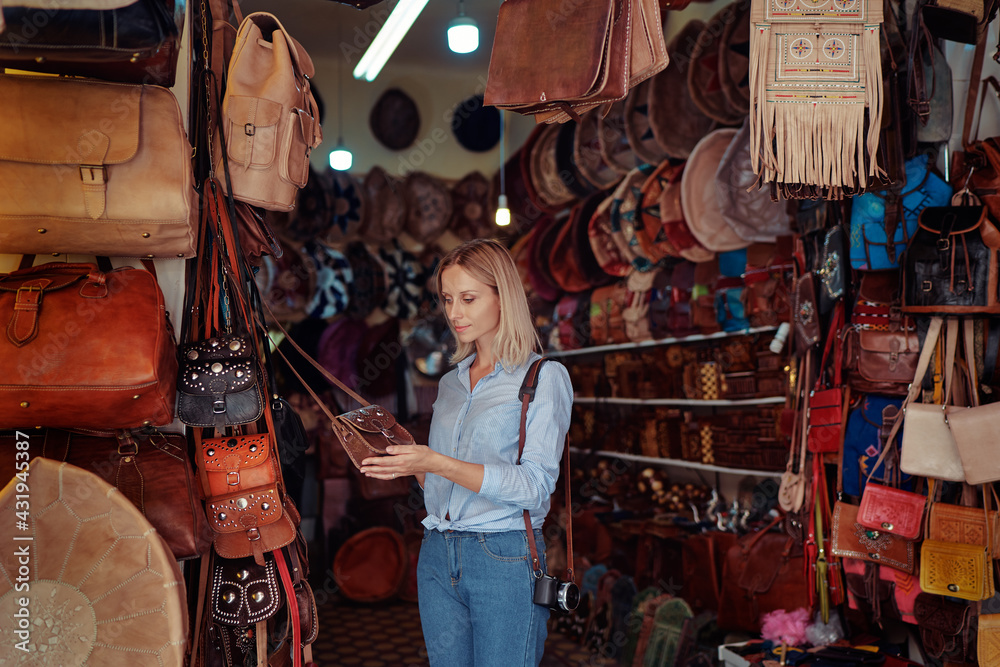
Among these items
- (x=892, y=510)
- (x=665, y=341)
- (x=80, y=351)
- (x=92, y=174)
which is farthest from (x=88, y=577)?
(x=665, y=341)

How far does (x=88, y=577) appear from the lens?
1.61m

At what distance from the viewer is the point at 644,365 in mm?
5406

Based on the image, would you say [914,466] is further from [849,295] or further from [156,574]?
[156,574]

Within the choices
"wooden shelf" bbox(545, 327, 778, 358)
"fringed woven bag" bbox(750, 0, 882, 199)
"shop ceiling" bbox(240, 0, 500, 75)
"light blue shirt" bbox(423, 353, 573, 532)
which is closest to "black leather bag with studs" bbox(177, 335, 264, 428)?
"light blue shirt" bbox(423, 353, 573, 532)

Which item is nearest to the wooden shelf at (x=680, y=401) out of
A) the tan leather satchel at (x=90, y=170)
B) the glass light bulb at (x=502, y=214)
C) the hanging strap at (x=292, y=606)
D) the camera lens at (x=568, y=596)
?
the glass light bulb at (x=502, y=214)

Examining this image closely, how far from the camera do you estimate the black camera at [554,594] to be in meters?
2.21

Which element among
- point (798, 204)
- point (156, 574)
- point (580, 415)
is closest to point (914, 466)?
point (798, 204)

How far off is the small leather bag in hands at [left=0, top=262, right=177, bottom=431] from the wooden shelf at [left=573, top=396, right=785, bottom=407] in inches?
132

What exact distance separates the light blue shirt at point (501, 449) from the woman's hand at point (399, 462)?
18 cm

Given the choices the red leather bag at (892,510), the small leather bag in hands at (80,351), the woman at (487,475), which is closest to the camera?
the small leather bag in hands at (80,351)

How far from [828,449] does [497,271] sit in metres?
1.85

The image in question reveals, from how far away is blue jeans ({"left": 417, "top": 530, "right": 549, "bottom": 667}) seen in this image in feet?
7.17

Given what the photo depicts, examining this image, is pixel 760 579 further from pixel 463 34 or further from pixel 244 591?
pixel 463 34

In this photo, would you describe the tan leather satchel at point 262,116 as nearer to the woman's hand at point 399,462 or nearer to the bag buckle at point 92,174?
the bag buckle at point 92,174
